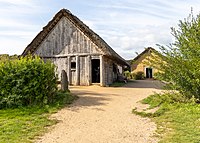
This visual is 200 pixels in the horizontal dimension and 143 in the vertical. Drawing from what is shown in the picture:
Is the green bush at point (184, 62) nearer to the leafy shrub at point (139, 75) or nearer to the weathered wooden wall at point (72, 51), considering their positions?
the weathered wooden wall at point (72, 51)

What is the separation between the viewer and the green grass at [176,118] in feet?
27.3

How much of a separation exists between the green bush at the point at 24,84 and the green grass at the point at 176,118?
430 cm

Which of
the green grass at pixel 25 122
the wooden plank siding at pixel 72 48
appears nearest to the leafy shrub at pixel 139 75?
the wooden plank siding at pixel 72 48

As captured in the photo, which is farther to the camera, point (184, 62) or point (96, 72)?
point (96, 72)

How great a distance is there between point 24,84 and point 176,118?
271 inches

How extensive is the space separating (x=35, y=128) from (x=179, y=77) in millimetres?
7096

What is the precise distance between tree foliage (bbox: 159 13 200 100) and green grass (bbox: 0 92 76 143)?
4.87 m

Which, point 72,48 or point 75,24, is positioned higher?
point 75,24

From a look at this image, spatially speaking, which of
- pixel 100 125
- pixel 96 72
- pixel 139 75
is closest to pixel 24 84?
pixel 100 125

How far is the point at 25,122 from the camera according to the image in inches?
424

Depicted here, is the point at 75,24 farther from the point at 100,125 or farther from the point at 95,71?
the point at 100,125

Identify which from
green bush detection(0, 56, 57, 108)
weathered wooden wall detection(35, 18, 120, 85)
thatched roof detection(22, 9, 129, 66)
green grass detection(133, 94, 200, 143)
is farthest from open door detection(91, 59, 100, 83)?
green bush detection(0, 56, 57, 108)

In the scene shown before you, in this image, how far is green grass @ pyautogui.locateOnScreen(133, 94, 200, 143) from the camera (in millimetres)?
8336

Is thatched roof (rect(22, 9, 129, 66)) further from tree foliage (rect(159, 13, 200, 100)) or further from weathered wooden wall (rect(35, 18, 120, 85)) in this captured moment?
tree foliage (rect(159, 13, 200, 100))
